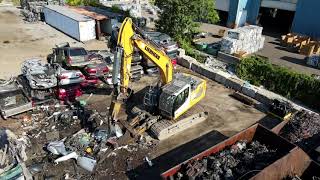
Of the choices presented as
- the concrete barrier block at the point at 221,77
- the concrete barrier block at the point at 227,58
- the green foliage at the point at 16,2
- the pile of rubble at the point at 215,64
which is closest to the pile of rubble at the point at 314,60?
the concrete barrier block at the point at 227,58

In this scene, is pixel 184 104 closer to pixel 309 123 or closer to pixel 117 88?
pixel 117 88

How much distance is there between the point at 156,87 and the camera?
16531 mm

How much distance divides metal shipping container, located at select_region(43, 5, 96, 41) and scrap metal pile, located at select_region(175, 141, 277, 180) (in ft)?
64.8

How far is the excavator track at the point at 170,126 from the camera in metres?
15.6

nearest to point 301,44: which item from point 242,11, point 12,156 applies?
point 242,11

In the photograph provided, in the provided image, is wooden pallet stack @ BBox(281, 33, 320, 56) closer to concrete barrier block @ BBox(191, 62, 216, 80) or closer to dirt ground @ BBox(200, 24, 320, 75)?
dirt ground @ BBox(200, 24, 320, 75)

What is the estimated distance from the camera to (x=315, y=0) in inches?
1216

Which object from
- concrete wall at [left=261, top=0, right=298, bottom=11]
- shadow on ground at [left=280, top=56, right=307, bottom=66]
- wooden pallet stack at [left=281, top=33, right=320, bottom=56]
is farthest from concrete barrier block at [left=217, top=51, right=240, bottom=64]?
concrete wall at [left=261, top=0, right=298, bottom=11]

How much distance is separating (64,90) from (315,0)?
85.1 ft

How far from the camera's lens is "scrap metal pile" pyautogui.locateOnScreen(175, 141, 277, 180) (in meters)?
11.6

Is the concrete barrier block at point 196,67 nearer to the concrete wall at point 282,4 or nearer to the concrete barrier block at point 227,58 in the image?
the concrete barrier block at point 227,58

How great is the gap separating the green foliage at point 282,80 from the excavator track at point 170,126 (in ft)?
25.4

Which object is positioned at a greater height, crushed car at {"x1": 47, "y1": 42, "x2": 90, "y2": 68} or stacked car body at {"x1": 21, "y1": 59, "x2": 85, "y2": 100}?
crushed car at {"x1": 47, "y1": 42, "x2": 90, "y2": 68}

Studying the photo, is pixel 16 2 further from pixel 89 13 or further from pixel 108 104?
pixel 108 104
